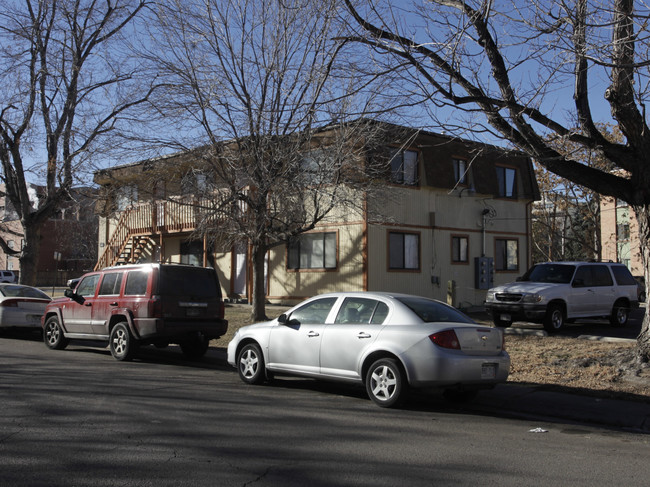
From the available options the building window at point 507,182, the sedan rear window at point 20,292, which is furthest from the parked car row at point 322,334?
the building window at point 507,182

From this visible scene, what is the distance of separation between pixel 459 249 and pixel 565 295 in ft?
30.3

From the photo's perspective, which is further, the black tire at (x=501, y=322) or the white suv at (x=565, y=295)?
the black tire at (x=501, y=322)

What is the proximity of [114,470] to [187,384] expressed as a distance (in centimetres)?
446

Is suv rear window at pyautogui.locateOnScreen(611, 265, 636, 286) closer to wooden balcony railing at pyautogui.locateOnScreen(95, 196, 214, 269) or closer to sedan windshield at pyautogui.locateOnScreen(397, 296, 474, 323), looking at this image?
sedan windshield at pyautogui.locateOnScreen(397, 296, 474, 323)

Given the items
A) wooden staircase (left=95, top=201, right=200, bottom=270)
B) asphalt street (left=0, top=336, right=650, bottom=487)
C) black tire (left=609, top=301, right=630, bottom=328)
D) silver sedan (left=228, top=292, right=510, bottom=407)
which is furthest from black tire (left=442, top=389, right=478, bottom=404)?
wooden staircase (left=95, top=201, right=200, bottom=270)

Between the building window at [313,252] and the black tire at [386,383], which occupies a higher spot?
the building window at [313,252]

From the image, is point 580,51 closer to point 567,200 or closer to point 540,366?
point 540,366

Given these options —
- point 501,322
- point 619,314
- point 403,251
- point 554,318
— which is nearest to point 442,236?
point 403,251

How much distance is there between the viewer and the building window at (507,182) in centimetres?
2730

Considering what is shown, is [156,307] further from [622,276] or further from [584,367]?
[622,276]

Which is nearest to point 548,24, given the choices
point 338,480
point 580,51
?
point 580,51

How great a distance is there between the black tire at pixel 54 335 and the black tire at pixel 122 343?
202 centimetres

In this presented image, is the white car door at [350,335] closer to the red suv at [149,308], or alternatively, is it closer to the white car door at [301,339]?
the white car door at [301,339]

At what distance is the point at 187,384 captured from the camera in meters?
9.62
